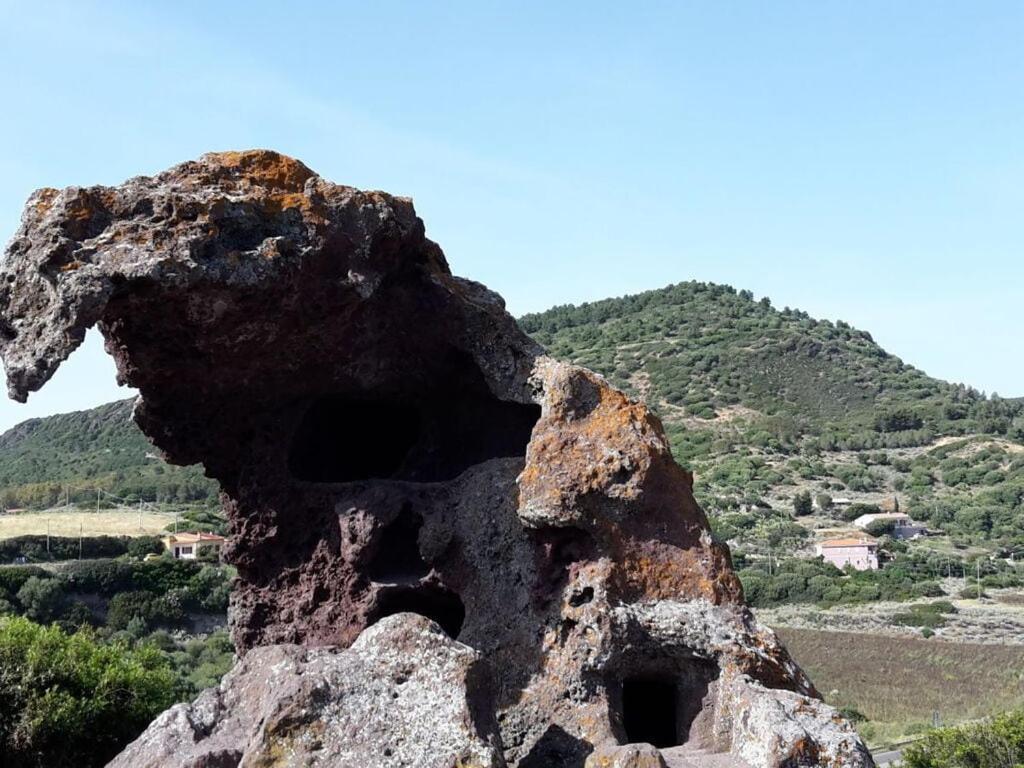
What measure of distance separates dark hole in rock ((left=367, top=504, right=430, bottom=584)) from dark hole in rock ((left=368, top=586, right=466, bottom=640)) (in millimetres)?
110

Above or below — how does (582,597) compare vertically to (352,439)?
below

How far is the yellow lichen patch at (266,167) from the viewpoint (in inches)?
327

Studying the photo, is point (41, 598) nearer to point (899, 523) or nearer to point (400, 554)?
point (400, 554)

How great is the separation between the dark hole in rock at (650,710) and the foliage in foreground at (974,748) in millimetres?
11773

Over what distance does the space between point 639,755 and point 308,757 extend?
1.90 metres

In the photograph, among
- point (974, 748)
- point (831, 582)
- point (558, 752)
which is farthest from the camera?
point (831, 582)

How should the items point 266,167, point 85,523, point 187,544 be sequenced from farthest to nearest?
point 85,523, point 187,544, point 266,167

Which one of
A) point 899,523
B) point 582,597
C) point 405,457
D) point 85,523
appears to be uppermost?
point 405,457

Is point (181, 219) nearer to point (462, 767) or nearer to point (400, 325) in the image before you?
point (400, 325)

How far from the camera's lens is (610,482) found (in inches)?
328

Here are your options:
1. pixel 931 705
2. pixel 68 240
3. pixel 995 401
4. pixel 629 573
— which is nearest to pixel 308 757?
pixel 629 573

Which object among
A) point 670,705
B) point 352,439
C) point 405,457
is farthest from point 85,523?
point 670,705

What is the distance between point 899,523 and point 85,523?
46567mm

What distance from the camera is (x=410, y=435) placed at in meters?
10.6
